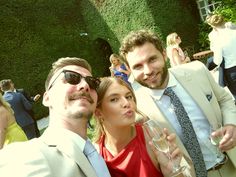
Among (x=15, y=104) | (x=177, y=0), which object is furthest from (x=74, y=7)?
(x=15, y=104)

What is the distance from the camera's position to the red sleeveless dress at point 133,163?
2.51 metres

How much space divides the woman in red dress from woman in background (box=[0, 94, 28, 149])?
2256 millimetres

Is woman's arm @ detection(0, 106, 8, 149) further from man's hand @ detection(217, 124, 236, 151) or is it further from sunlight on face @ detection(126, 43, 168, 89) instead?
man's hand @ detection(217, 124, 236, 151)

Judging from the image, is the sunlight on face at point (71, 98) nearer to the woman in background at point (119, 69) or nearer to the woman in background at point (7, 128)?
the woman in background at point (7, 128)

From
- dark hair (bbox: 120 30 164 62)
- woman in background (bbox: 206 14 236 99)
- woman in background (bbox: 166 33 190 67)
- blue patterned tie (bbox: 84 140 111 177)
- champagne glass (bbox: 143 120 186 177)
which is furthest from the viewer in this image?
woman in background (bbox: 166 33 190 67)

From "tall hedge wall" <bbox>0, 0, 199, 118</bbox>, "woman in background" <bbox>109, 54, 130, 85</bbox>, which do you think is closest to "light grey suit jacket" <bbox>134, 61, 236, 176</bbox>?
"woman in background" <bbox>109, 54, 130, 85</bbox>

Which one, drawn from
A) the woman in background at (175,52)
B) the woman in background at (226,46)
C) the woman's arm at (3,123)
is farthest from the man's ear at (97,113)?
the woman in background at (175,52)

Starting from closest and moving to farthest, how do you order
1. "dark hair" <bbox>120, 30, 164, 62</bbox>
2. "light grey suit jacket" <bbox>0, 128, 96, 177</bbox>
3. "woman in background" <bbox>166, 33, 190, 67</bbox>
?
"light grey suit jacket" <bbox>0, 128, 96, 177</bbox> → "dark hair" <bbox>120, 30, 164, 62</bbox> → "woman in background" <bbox>166, 33, 190, 67</bbox>

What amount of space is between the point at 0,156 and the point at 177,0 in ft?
49.8

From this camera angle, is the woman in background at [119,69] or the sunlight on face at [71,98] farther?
the woman in background at [119,69]

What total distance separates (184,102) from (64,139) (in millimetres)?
1184

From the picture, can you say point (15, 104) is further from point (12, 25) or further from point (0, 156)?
point (12, 25)

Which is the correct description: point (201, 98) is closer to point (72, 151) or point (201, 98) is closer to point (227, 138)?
point (227, 138)

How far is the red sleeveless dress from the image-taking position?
2.51 m
